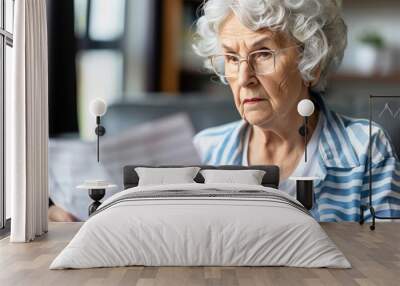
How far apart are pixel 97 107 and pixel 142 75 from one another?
0.60 metres

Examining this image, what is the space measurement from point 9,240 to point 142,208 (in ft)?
5.74

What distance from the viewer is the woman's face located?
6574 millimetres

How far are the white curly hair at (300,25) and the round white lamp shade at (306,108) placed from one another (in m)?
0.27

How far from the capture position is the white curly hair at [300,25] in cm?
652

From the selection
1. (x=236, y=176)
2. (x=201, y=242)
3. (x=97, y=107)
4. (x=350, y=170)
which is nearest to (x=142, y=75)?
(x=97, y=107)

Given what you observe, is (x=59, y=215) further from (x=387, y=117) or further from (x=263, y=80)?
(x=387, y=117)

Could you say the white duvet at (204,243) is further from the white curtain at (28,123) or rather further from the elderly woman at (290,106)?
the elderly woman at (290,106)

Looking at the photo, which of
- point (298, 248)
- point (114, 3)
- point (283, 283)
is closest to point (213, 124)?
point (114, 3)

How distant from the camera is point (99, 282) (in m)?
3.85

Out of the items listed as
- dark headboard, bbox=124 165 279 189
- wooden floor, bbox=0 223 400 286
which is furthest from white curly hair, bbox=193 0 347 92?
wooden floor, bbox=0 223 400 286

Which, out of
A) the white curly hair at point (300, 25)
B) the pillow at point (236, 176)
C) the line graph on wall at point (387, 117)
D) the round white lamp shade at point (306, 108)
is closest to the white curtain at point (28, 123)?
the pillow at point (236, 176)

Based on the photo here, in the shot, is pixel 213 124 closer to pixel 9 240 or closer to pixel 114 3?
pixel 114 3

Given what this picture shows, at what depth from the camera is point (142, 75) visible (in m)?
6.89

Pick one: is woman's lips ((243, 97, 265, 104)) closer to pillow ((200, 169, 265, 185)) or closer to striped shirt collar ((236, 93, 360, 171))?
striped shirt collar ((236, 93, 360, 171))
